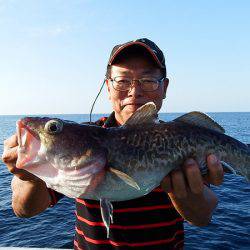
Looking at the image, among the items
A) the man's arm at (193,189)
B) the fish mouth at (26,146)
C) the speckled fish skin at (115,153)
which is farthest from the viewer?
the man's arm at (193,189)

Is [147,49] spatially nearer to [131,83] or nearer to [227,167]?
[131,83]

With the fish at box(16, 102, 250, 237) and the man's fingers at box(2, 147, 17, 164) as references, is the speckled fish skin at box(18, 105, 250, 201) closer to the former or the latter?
the fish at box(16, 102, 250, 237)

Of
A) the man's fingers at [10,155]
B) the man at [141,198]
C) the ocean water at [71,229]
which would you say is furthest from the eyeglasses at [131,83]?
the ocean water at [71,229]

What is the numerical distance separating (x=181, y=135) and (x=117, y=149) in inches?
30.0

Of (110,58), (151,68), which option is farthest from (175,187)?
(110,58)

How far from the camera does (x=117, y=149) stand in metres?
3.92

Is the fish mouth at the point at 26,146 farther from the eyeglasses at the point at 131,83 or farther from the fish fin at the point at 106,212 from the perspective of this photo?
the eyeglasses at the point at 131,83

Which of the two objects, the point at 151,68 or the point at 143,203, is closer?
the point at 143,203

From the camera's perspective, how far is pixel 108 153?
3893mm

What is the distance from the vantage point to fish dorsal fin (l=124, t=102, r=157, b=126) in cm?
414

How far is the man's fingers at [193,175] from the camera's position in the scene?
13.1ft

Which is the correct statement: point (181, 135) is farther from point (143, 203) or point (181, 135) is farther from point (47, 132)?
point (47, 132)

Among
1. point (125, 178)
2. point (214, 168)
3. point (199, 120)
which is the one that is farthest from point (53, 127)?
point (214, 168)

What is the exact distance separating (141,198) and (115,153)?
1.15 meters
